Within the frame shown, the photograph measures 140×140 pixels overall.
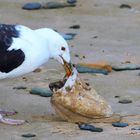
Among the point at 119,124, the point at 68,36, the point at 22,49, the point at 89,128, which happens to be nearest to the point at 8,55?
the point at 22,49

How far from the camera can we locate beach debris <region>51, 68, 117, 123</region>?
6727 millimetres

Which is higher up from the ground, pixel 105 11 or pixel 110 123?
pixel 105 11

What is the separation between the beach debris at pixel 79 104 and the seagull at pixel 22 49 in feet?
1.01

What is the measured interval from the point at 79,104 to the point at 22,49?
0.66 metres

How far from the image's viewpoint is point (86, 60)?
863cm

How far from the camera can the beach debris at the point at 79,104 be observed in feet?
22.1

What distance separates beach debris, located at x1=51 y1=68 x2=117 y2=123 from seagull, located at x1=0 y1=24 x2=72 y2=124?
31 cm

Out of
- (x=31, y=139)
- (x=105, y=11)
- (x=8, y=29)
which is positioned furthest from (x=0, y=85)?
(x=105, y=11)

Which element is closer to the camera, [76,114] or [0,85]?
[76,114]

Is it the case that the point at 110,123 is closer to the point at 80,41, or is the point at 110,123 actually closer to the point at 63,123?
the point at 63,123

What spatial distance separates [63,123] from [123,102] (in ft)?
2.47

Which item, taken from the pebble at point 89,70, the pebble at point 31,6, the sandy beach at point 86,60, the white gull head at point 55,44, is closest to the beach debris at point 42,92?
the sandy beach at point 86,60

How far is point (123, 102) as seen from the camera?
7.19m

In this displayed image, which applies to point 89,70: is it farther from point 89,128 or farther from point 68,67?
point 89,128
